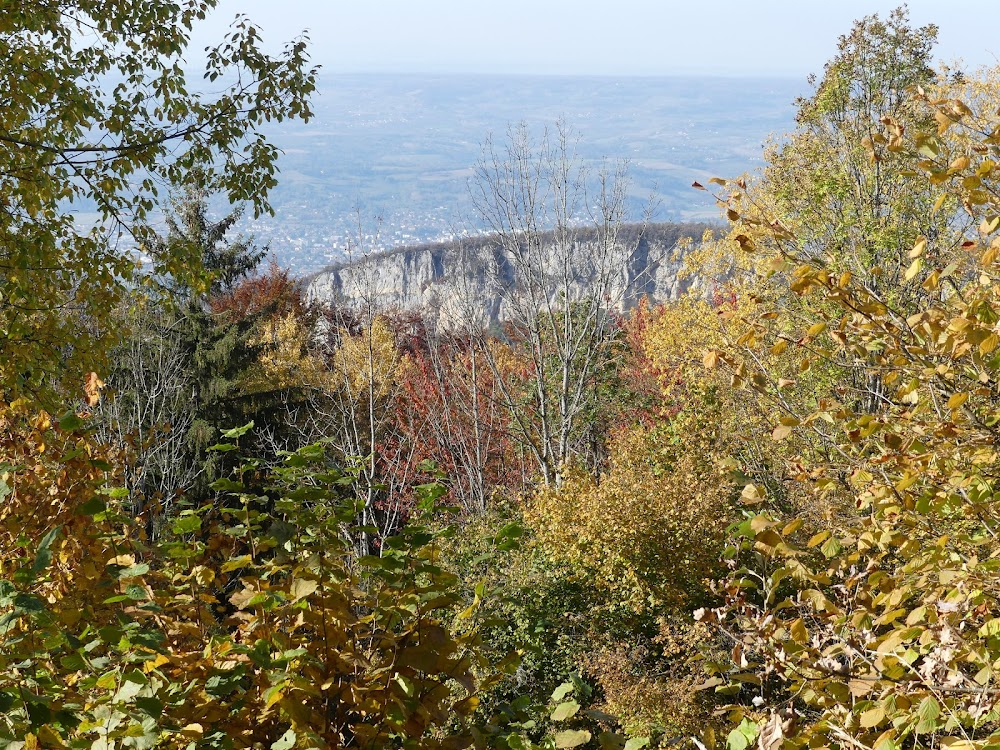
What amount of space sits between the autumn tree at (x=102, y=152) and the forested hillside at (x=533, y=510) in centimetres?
3

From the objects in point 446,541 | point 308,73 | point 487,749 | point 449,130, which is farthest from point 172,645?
point 449,130

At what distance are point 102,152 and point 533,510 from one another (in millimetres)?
7736

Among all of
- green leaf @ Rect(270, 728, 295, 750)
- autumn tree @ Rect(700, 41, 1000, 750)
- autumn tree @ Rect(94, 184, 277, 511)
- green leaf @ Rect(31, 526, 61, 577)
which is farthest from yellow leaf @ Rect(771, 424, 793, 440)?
autumn tree @ Rect(94, 184, 277, 511)

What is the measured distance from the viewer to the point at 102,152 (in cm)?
509

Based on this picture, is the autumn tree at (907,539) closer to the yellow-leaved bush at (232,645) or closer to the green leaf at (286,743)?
the yellow-leaved bush at (232,645)

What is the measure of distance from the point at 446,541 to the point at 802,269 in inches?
426

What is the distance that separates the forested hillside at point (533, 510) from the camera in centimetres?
219

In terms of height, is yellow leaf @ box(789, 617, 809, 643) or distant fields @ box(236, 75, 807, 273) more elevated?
distant fields @ box(236, 75, 807, 273)

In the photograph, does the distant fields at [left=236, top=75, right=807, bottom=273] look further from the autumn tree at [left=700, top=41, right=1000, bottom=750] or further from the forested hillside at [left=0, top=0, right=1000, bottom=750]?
the autumn tree at [left=700, top=41, right=1000, bottom=750]

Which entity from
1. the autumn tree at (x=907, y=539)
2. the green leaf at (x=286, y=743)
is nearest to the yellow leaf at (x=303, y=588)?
the green leaf at (x=286, y=743)

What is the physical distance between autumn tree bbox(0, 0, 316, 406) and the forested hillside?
0.03m

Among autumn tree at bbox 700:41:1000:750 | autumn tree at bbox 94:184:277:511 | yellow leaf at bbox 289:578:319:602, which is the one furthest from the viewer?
autumn tree at bbox 94:184:277:511

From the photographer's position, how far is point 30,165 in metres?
4.74

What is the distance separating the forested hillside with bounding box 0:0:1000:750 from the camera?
2.19m
